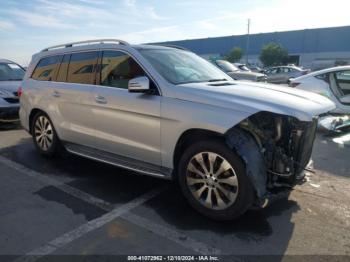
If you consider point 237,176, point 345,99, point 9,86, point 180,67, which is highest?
point 180,67

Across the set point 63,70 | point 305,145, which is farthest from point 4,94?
point 305,145

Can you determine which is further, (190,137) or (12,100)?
(12,100)

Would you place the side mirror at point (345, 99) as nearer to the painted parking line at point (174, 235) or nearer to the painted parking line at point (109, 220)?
the painted parking line at point (109, 220)

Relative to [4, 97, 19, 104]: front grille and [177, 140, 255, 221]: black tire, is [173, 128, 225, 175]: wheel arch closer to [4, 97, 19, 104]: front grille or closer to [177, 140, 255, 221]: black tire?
[177, 140, 255, 221]: black tire

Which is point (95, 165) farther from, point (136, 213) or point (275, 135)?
point (275, 135)

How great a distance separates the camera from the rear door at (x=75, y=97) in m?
5.15

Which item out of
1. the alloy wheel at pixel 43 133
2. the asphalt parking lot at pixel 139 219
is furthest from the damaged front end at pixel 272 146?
the alloy wheel at pixel 43 133

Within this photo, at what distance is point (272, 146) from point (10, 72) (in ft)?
27.7

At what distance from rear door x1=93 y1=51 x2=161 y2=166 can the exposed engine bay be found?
1110 mm

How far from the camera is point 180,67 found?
479 cm

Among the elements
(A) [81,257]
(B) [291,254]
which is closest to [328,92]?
(B) [291,254]

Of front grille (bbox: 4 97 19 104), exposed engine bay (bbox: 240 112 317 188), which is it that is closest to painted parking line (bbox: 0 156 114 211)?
exposed engine bay (bbox: 240 112 317 188)

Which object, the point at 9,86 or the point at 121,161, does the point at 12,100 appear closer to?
the point at 9,86

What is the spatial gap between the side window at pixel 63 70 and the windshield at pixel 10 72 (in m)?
4.63
